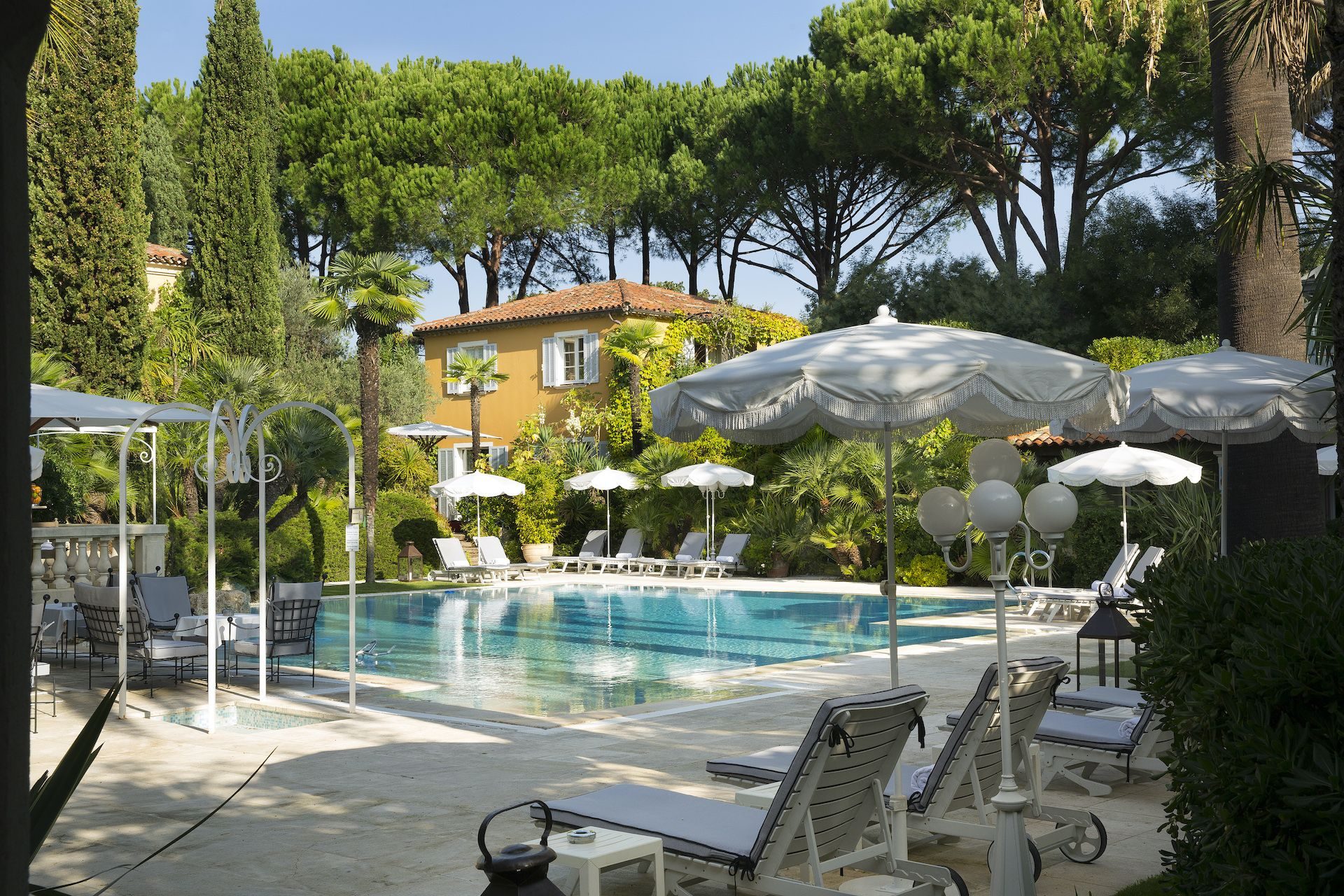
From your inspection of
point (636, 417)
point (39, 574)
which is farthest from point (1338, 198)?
point (636, 417)

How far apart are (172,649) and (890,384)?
25.2 feet

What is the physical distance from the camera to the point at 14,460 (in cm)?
112

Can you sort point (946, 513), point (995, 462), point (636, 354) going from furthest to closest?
point (636, 354)
point (995, 462)
point (946, 513)

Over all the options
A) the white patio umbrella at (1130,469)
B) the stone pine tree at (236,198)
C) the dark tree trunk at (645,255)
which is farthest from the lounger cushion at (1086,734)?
the dark tree trunk at (645,255)

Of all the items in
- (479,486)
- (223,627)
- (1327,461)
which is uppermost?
(479,486)

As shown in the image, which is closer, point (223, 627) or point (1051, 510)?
point (1051, 510)

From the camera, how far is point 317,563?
2395 centimetres

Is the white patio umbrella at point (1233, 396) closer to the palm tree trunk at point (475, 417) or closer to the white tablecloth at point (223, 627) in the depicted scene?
the white tablecloth at point (223, 627)

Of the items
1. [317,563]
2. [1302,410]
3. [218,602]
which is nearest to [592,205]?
[317,563]

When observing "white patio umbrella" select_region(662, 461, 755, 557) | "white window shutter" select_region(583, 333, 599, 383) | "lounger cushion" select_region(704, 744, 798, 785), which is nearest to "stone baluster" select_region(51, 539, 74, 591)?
"lounger cushion" select_region(704, 744, 798, 785)

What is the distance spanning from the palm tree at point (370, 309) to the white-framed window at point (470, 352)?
9510 mm

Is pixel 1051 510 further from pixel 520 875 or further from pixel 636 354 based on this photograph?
pixel 636 354

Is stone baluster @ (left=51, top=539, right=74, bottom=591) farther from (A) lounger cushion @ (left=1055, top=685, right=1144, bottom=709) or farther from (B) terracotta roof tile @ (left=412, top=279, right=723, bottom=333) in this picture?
(B) terracotta roof tile @ (left=412, top=279, right=723, bottom=333)

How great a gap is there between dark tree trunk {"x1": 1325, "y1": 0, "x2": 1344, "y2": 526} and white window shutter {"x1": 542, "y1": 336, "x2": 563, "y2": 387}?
94.7 feet
